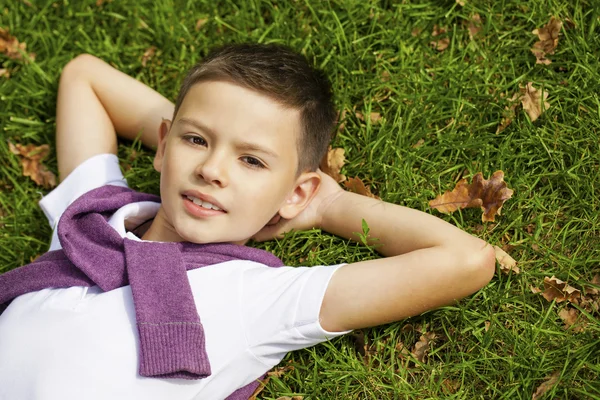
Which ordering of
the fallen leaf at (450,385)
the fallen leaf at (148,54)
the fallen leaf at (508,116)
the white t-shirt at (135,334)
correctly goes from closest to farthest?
the white t-shirt at (135,334) < the fallen leaf at (450,385) < the fallen leaf at (508,116) < the fallen leaf at (148,54)

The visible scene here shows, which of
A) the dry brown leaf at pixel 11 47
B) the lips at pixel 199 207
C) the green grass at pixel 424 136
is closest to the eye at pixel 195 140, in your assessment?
the lips at pixel 199 207

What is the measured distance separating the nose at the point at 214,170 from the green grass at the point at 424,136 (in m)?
0.82

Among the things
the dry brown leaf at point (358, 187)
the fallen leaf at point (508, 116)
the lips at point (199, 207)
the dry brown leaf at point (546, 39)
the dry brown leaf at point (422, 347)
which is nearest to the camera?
the lips at point (199, 207)

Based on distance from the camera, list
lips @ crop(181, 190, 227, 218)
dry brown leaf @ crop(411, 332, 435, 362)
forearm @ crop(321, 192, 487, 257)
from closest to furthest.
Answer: lips @ crop(181, 190, 227, 218)
forearm @ crop(321, 192, 487, 257)
dry brown leaf @ crop(411, 332, 435, 362)

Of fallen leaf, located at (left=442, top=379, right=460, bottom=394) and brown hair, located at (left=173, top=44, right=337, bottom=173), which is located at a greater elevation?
brown hair, located at (left=173, top=44, right=337, bottom=173)

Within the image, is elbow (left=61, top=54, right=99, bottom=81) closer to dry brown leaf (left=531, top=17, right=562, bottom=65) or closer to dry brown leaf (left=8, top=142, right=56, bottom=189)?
dry brown leaf (left=8, top=142, right=56, bottom=189)

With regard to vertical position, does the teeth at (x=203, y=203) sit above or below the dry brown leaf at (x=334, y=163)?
above

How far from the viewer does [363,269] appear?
3.17 meters

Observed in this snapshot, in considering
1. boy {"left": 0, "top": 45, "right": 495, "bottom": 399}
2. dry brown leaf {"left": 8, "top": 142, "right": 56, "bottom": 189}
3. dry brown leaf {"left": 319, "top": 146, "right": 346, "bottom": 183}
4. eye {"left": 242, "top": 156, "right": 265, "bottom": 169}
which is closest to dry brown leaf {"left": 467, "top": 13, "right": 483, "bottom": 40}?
dry brown leaf {"left": 319, "top": 146, "right": 346, "bottom": 183}

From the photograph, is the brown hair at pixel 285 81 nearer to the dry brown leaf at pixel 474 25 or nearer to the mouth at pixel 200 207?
the mouth at pixel 200 207

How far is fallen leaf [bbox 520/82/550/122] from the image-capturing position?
3.95 meters

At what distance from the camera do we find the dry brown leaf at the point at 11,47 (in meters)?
4.55

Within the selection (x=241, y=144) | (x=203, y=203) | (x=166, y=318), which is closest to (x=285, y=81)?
(x=241, y=144)

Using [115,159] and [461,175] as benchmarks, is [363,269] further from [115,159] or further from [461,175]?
[115,159]
